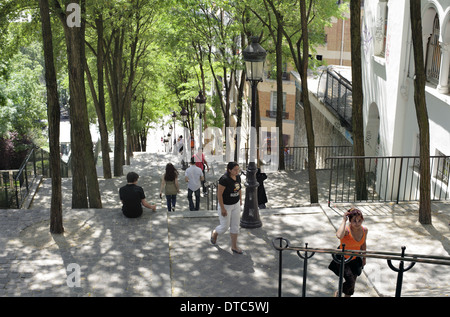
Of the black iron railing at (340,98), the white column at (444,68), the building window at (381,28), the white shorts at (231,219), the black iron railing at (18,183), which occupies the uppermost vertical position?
the building window at (381,28)

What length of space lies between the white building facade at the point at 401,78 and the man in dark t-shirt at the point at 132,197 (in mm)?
6823

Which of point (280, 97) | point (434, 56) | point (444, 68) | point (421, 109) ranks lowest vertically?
point (280, 97)

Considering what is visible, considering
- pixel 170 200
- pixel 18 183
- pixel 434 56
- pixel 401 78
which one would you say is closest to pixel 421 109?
pixel 434 56

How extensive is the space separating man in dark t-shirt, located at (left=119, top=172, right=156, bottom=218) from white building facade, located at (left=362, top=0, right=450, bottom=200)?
22.4ft

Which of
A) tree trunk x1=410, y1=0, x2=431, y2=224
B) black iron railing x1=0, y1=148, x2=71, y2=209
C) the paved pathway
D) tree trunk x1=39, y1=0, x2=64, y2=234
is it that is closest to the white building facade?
tree trunk x1=410, y1=0, x2=431, y2=224

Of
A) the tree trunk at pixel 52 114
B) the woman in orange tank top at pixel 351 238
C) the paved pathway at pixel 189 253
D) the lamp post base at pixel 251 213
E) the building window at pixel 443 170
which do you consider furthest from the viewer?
the building window at pixel 443 170

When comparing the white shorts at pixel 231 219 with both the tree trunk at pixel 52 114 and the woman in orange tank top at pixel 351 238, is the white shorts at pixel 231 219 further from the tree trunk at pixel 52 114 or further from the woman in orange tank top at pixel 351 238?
the tree trunk at pixel 52 114

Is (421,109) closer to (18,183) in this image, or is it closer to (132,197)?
(132,197)

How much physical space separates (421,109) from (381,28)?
26.1 feet

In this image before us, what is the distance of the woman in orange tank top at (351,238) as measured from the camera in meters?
6.72

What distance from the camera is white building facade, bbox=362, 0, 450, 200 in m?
12.2

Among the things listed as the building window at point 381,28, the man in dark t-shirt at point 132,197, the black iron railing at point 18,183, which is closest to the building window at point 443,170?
the building window at point 381,28

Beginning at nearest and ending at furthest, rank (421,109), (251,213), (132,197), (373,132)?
Result: (421,109), (251,213), (132,197), (373,132)

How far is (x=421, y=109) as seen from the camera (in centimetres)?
965
